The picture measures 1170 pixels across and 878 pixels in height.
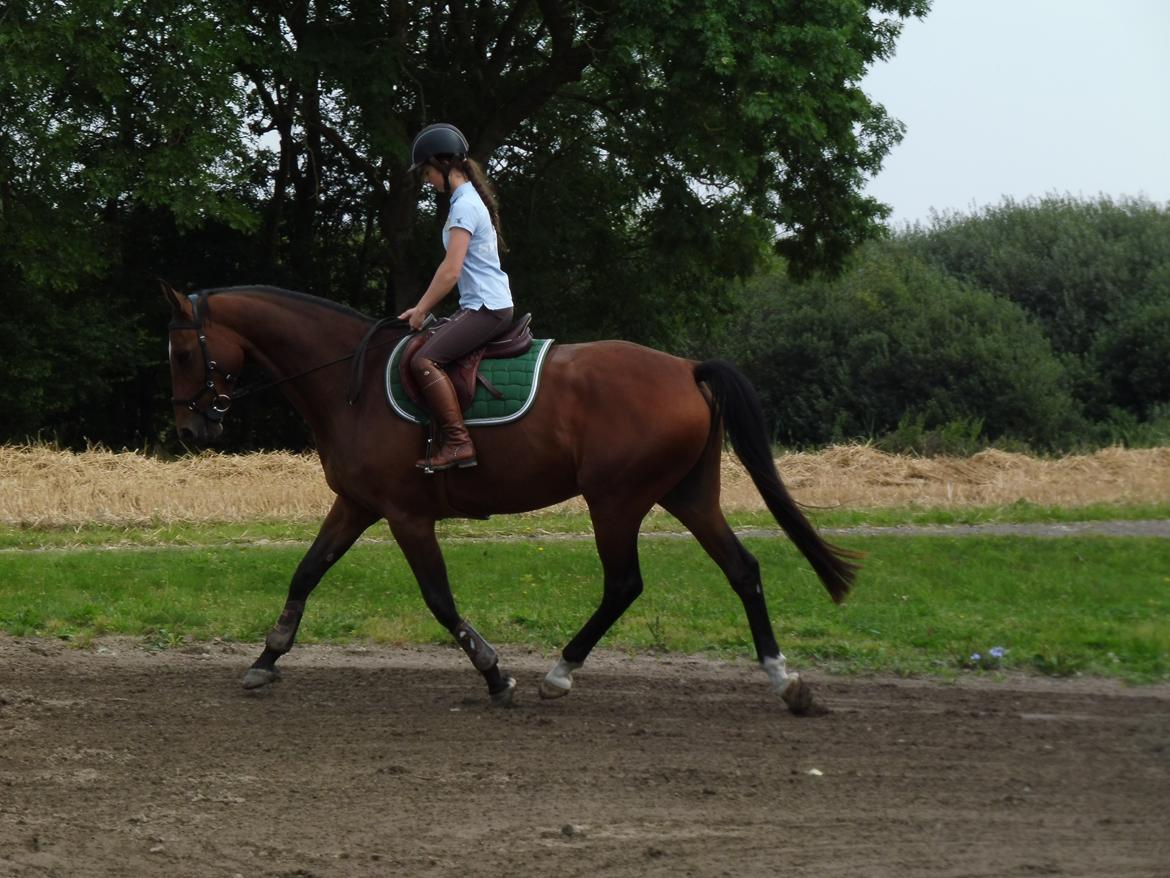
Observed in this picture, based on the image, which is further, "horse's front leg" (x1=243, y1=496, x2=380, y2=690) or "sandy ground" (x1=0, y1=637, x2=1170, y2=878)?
"horse's front leg" (x1=243, y1=496, x2=380, y2=690)

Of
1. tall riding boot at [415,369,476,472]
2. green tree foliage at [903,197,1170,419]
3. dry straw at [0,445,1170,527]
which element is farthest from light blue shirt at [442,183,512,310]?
green tree foliage at [903,197,1170,419]

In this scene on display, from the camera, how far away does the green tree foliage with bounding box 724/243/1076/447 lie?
41.5 m

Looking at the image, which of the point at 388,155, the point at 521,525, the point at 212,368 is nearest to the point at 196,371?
the point at 212,368

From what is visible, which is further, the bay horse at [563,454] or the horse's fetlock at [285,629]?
the horse's fetlock at [285,629]

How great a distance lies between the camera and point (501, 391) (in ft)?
28.0

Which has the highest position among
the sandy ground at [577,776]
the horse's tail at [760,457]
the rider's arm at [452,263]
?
the rider's arm at [452,263]

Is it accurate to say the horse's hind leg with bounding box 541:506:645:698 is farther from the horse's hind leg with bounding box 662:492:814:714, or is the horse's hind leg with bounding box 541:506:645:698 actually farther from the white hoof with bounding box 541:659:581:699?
the horse's hind leg with bounding box 662:492:814:714

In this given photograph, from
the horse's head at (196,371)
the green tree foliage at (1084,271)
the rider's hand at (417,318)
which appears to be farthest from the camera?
the green tree foliage at (1084,271)

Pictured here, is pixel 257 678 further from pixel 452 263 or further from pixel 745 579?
pixel 745 579

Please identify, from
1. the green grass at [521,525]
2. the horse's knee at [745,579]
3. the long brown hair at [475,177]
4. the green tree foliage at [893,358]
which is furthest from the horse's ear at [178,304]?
the green tree foliage at [893,358]

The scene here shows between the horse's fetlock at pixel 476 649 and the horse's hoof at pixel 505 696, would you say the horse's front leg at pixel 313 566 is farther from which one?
the horse's hoof at pixel 505 696

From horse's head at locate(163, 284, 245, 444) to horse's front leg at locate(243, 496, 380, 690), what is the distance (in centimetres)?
90

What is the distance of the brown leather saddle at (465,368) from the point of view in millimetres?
8500

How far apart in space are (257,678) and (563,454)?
2.32 meters
